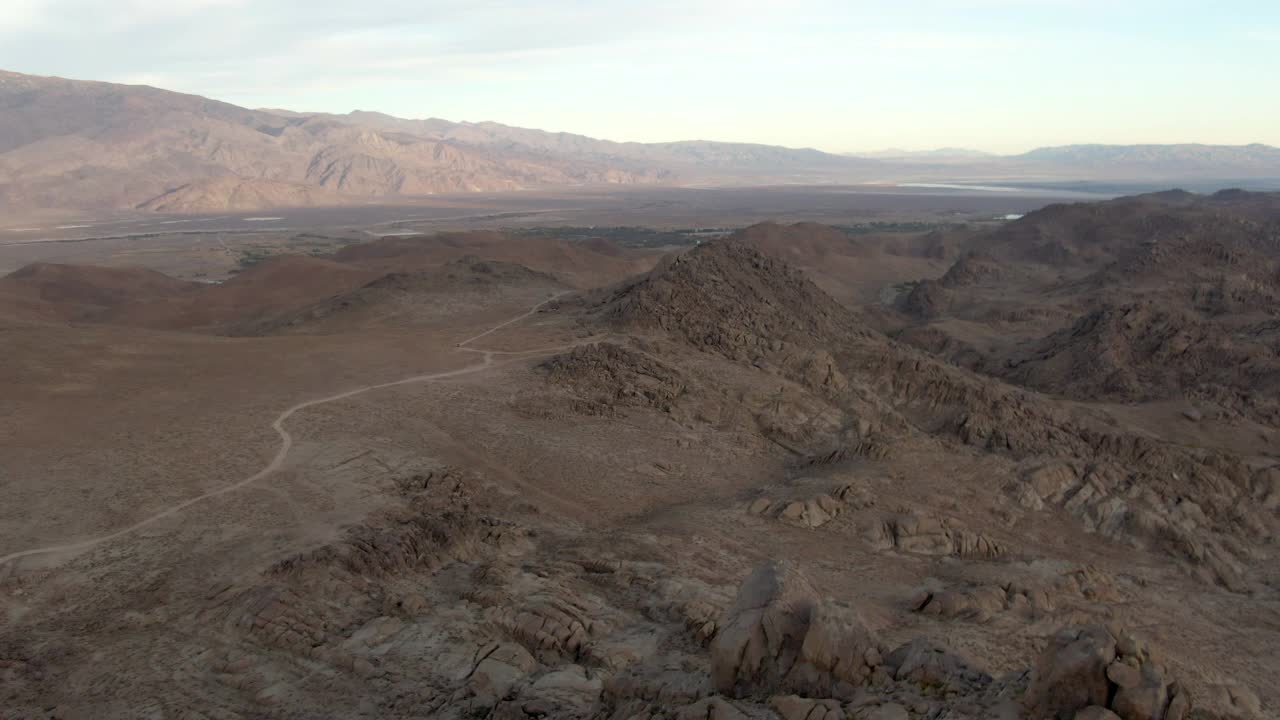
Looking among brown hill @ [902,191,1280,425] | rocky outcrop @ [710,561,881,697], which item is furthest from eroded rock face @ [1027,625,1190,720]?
brown hill @ [902,191,1280,425]

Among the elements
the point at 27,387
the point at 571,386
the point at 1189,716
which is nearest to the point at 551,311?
the point at 571,386

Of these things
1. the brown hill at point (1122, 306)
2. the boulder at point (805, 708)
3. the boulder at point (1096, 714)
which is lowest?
the brown hill at point (1122, 306)

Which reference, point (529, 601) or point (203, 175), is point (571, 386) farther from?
point (203, 175)

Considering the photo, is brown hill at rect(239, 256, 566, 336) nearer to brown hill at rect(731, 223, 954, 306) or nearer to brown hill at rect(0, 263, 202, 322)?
brown hill at rect(0, 263, 202, 322)

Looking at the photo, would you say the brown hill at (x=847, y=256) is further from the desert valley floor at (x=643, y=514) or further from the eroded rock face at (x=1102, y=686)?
the eroded rock face at (x=1102, y=686)

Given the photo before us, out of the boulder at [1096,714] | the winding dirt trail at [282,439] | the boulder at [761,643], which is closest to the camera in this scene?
the boulder at [1096,714]

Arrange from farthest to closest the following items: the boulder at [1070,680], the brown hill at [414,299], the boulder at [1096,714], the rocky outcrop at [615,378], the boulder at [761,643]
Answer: the brown hill at [414,299], the rocky outcrop at [615,378], the boulder at [761,643], the boulder at [1070,680], the boulder at [1096,714]

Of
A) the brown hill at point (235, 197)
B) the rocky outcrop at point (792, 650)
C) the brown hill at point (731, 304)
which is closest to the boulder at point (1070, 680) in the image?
the rocky outcrop at point (792, 650)
